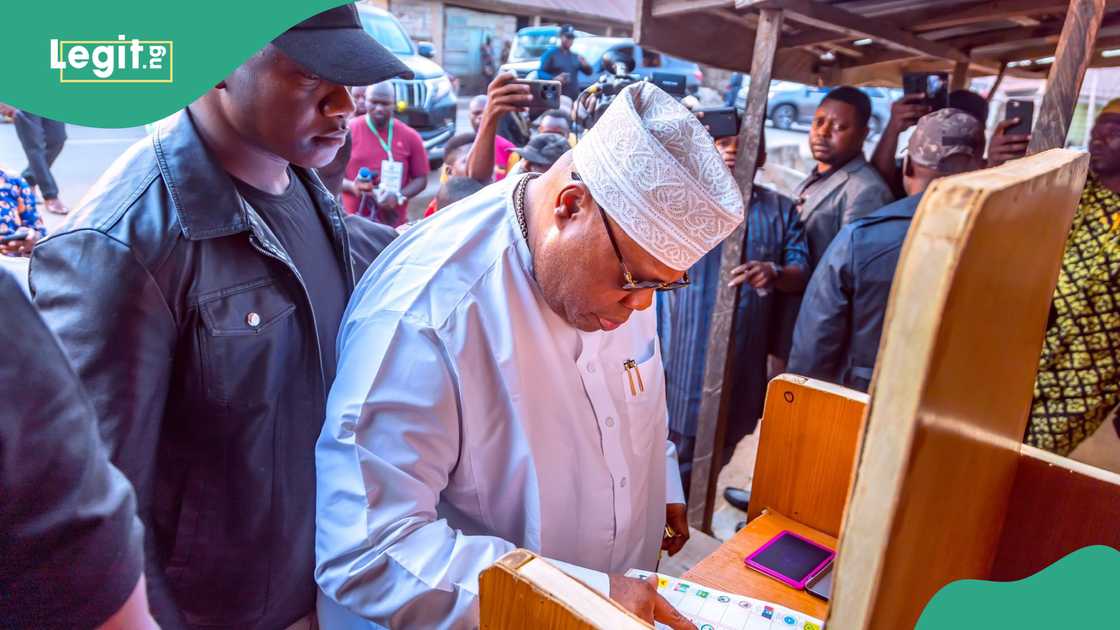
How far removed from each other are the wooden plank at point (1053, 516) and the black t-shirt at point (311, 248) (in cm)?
137

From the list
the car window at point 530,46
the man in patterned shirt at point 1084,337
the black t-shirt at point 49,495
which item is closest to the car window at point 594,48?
the car window at point 530,46

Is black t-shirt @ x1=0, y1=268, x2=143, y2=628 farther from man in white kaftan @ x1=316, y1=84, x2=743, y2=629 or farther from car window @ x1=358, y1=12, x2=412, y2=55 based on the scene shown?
car window @ x1=358, y1=12, x2=412, y2=55

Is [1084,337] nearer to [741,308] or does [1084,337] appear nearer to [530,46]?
[741,308]

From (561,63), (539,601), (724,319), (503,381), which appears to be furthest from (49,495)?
(561,63)

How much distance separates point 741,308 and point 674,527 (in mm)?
1775

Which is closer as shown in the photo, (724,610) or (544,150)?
(724,610)

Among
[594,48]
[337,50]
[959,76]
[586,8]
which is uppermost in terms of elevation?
[586,8]

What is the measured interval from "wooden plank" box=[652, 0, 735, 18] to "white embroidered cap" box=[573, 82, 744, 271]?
5.34 feet

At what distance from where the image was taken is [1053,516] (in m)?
1.10

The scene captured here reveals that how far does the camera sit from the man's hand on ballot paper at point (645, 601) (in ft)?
4.06

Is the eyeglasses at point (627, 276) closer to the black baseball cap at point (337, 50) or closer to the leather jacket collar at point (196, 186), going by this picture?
the black baseball cap at point (337, 50)

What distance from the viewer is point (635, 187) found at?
1312mm

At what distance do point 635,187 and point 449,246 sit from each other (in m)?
0.39

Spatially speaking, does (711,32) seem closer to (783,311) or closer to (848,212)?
(848,212)
